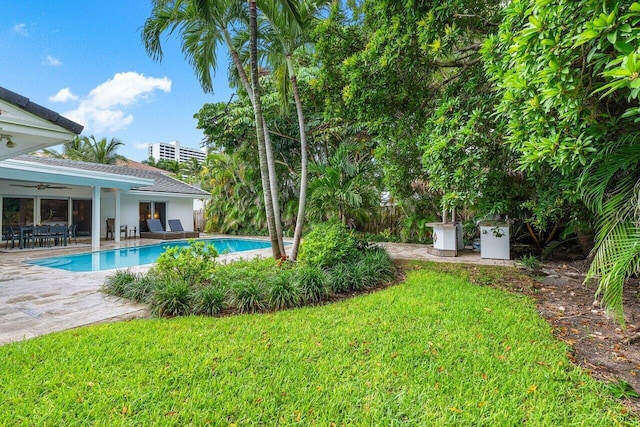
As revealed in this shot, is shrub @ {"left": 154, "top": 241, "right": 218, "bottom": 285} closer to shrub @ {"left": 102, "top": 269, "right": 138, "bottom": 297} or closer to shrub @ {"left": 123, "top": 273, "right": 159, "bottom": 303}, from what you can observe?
shrub @ {"left": 123, "top": 273, "right": 159, "bottom": 303}

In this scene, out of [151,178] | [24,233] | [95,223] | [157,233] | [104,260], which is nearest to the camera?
[104,260]

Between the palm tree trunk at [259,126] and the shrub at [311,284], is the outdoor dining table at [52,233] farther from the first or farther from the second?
the shrub at [311,284]

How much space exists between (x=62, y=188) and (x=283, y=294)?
54.0 feet

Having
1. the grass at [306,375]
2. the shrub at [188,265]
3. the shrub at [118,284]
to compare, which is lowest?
the grass at [306,375]

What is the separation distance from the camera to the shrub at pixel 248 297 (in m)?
5.21

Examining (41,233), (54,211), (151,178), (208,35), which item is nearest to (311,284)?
(208,35)

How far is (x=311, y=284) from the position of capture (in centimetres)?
584

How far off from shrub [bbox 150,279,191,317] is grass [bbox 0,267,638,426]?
0.42 metres

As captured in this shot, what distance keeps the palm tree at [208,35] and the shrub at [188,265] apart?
1.92 metres

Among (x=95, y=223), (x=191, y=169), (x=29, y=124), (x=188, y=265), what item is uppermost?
(x=191, y=169)

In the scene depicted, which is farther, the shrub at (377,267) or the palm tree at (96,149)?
the palm tree at (96,149)

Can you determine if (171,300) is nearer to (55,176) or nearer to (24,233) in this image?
(55,176)

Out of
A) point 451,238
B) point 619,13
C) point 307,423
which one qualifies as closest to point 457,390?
point 307,423

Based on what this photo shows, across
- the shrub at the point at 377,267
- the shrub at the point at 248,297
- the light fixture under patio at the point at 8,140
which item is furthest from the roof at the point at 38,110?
the shrub at the point at 377,267
